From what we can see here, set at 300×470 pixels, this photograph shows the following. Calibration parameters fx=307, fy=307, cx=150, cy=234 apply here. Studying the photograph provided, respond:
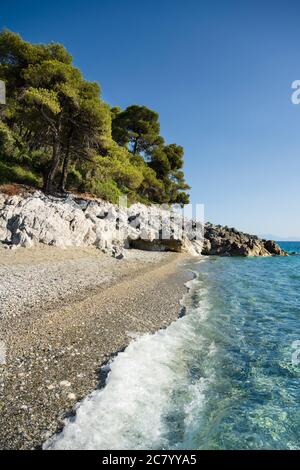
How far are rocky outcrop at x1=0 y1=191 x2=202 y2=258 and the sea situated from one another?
484 inches

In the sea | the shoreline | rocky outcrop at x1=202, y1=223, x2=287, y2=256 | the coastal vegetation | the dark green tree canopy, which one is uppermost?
the dark green tree canopy

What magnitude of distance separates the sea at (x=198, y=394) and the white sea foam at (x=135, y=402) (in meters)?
0.02

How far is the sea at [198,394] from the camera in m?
5.32

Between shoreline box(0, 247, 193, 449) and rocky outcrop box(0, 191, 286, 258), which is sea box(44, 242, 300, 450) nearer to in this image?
shoreline box(0, 247, 193, 449)

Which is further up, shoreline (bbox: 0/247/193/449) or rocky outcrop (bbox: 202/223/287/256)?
rocky outcrop (bbox: 202/223/287/256)

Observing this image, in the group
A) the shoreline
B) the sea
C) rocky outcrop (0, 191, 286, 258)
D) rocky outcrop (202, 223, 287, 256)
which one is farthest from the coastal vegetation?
the sea

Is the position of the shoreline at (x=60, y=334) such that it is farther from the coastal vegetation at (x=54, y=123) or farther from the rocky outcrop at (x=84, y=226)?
the coastal vegetation at (x=54, y=123)

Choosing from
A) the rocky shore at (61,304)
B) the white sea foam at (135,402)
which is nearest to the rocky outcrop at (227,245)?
the rocky shore at (61,304)

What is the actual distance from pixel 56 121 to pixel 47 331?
25.3 m

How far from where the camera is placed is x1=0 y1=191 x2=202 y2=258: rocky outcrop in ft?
64.6

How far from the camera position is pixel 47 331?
8461mm

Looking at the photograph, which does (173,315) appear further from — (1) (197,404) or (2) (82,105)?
(2) (82,105)

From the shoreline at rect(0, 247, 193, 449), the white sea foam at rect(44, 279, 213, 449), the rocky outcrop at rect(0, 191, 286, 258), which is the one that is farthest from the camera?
the rocky outcrop at rect(0, 191, 286, 258)
